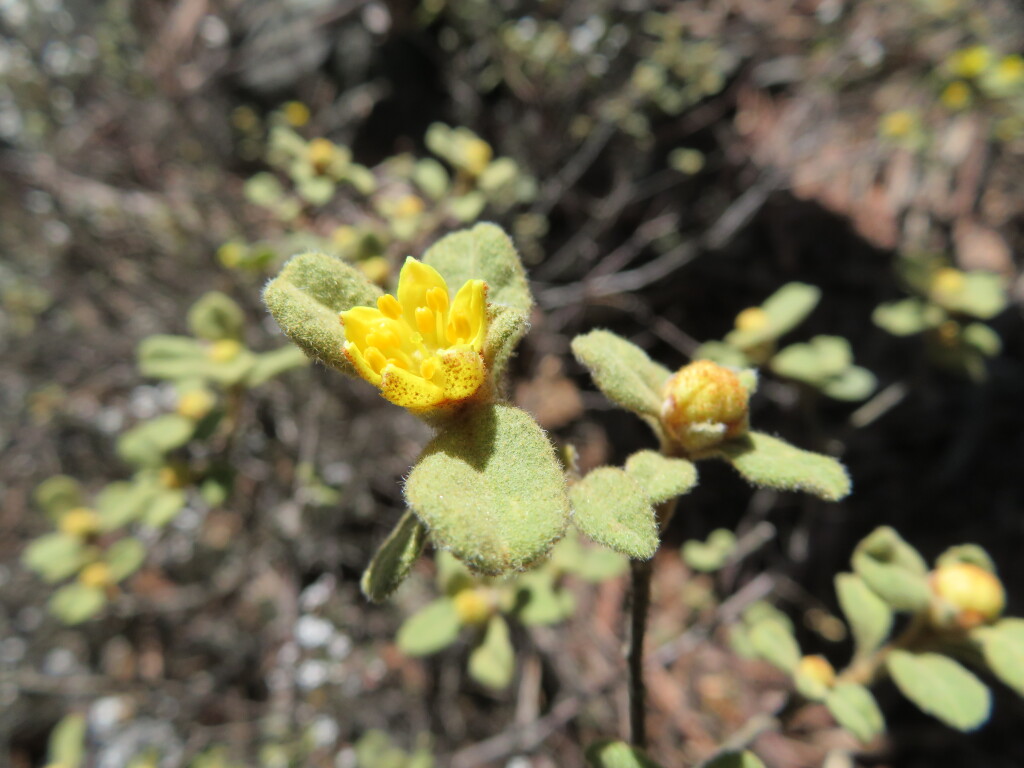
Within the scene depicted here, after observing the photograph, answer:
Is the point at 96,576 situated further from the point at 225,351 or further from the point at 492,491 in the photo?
the point at 492,491

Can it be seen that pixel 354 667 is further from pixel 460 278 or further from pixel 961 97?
pixel 961 97

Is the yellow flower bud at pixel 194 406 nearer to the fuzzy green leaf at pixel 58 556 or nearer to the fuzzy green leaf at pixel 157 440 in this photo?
the fuzzy green leaf at pixel 157 440

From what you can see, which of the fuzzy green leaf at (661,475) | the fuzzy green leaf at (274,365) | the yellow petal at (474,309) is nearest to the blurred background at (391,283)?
the fuzzy green leaf at (274,365)

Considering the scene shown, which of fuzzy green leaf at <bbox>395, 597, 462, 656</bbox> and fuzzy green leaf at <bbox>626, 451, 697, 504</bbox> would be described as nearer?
fuzzy green leaf at <bbox>626, 451, 697, 504</bbox>

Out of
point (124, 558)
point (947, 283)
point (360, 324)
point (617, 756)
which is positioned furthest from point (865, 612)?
point (124, 558)

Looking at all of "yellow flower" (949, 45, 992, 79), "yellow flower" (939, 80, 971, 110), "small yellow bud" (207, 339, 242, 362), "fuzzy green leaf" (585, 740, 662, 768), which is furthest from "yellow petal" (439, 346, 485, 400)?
"yellow flower" (939, 80, 971, 110)

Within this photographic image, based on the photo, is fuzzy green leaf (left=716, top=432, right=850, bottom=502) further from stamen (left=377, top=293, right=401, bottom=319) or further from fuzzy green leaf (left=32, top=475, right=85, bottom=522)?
fuzzy green leaf (left=32, top=475, right=85, bottom=522)
